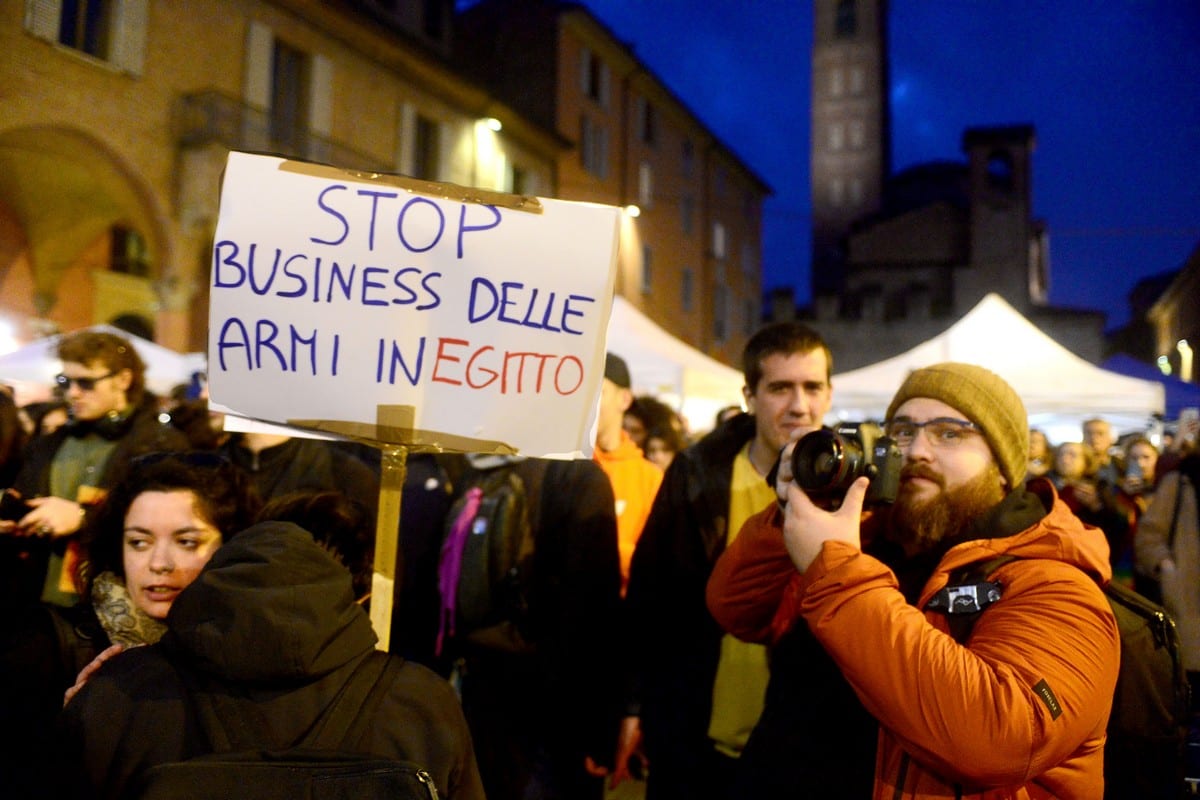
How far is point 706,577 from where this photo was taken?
2518 mm

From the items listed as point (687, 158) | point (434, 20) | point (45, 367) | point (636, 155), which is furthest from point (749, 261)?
point (45, 367)

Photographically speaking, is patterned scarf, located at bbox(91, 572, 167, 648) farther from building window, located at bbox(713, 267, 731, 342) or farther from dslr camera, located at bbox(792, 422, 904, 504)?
building window, located at bbox(713, 267, 731, 342)

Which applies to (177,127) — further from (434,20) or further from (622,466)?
(434,20)

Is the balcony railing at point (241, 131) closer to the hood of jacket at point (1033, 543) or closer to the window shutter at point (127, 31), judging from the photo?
the window shutter at point (127, 31)

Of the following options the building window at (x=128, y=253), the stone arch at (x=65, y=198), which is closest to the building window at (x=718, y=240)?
the building window at (x=128, y=253)

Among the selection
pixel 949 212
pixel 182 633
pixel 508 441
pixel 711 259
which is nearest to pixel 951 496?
pixel 508 441

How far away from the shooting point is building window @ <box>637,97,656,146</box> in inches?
1113

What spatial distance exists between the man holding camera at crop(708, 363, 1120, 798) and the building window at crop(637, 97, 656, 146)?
27.7 metres

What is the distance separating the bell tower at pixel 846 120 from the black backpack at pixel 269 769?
49.4 metres

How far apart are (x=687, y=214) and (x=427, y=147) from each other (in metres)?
13.8

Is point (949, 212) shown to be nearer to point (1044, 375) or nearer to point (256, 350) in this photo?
point (1044, 375)

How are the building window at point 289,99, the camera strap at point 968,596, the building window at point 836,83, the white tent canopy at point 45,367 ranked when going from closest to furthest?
the camera strap at point 968,596 < the white tent canopy at point 45,367 < the building window at point 289,99 < the building window at point 836,83

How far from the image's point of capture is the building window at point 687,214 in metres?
30.9

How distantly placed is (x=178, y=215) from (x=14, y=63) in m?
11.1
